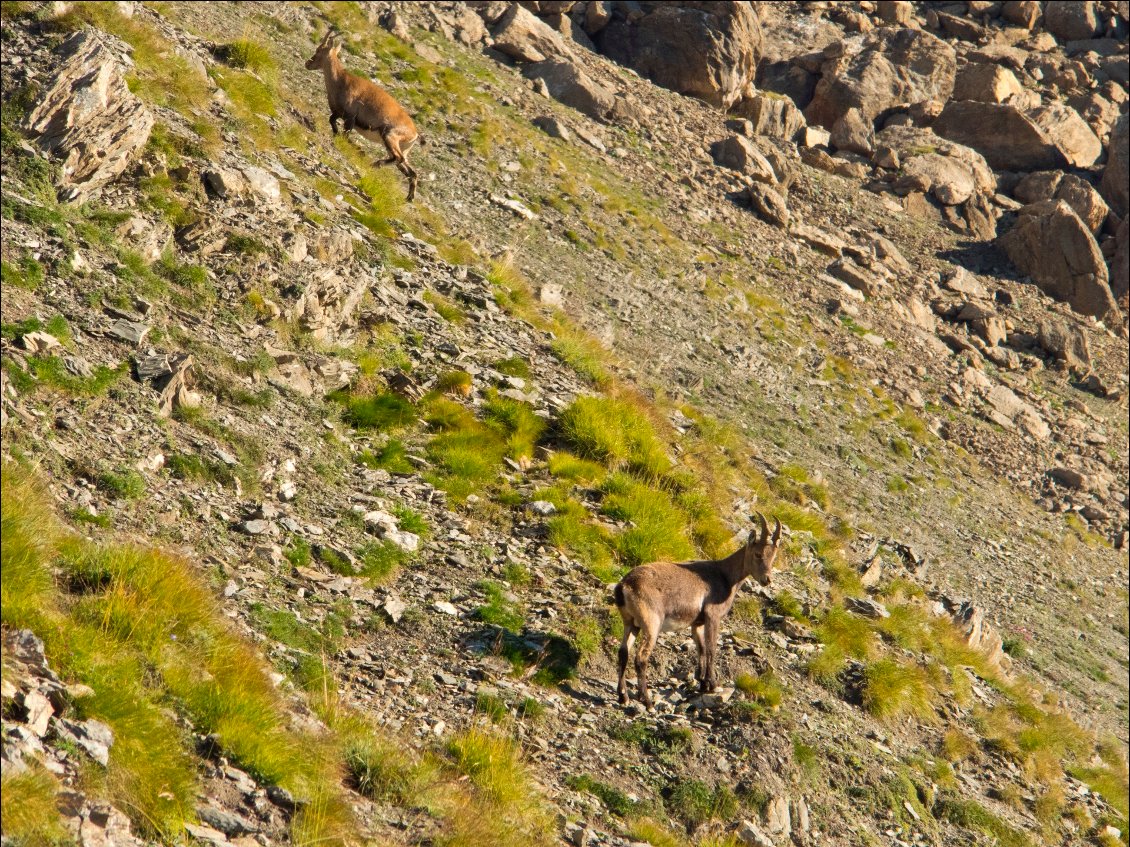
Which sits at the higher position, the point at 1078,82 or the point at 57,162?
the point at 1078,82

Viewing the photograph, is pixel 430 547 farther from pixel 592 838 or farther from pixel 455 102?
pixel 455 102

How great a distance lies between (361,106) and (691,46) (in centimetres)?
2430

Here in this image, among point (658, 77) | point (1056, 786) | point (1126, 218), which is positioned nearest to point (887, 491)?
point (1056, 786)

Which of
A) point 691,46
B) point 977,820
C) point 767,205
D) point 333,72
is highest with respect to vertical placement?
point 691,46

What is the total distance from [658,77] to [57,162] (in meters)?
30.6

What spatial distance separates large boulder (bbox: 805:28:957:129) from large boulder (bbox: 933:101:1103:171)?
59.5 inches

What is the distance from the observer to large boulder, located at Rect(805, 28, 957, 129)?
4191 centimetres

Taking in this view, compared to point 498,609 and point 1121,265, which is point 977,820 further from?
point 1121,265

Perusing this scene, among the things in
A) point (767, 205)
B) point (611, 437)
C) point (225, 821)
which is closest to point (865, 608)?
point (611, 437)

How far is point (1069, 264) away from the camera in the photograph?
125 feet

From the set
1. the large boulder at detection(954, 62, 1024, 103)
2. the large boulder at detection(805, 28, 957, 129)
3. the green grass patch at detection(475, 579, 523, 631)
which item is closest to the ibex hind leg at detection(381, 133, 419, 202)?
the green grass patch at detection(475, 579, 523, 631)

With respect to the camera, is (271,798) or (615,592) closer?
(271,798)

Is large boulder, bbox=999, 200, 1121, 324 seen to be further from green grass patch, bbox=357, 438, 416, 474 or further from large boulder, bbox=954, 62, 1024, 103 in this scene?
green grass patch, bbox=357, 438, 416, 474

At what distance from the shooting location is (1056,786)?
1243cm
